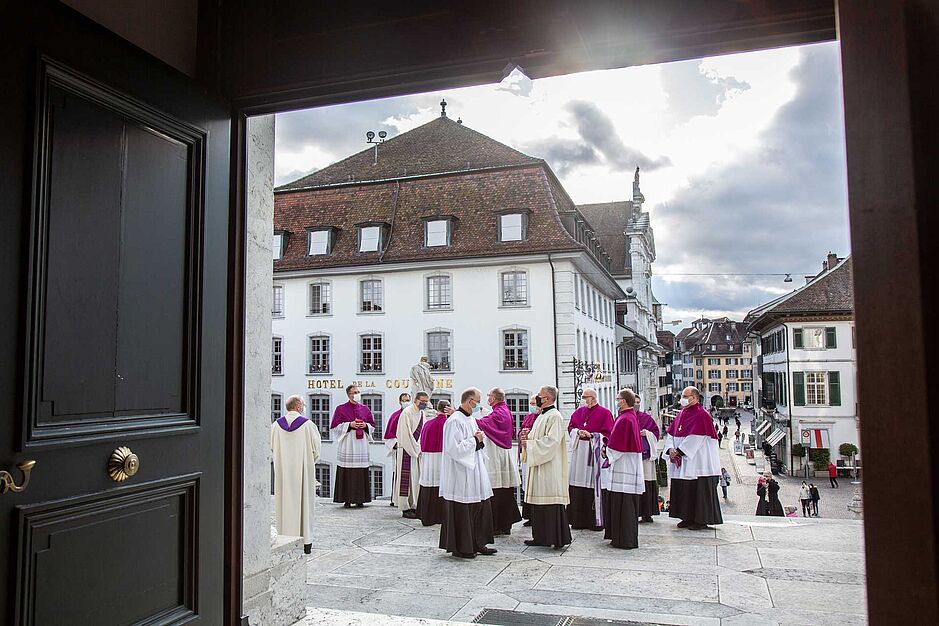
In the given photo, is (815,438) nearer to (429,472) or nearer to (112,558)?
(429,472)

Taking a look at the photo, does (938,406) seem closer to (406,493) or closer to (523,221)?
(406,493)

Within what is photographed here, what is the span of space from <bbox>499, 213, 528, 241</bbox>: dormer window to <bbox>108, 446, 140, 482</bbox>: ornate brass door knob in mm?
25262

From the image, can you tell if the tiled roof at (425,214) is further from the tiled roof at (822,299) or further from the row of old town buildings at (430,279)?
the tiled roof at (822,299)

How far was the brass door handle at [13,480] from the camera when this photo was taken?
6.91ft

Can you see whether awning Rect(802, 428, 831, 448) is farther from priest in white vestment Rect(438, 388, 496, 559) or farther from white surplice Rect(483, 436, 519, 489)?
priest in white vestment Rect(438, 388, 496, 559)

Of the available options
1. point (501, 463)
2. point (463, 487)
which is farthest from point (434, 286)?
point (463, 487)

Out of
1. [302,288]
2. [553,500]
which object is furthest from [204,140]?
[302,288]

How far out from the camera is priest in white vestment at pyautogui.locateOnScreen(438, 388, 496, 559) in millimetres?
8242

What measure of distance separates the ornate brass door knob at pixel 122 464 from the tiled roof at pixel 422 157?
28718 mm

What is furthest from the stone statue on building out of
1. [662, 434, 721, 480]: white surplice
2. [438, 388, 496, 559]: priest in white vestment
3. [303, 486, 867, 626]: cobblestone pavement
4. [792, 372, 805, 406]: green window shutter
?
[792, 372, 805, 406]: green window shutter

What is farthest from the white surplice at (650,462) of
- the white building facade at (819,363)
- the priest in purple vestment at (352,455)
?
the white building facade at (819,363)

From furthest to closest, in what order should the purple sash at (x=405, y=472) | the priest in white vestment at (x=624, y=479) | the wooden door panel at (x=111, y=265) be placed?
the purple sash at (x=405, y=472)
the priest in white vestment at (x=624, y=479)
the wooden door panel at (x=111, y=265)

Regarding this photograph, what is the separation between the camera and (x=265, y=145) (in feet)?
13.4

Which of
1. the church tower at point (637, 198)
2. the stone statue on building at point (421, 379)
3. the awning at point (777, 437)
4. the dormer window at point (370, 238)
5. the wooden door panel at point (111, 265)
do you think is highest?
the church tower at point (637, 198)
